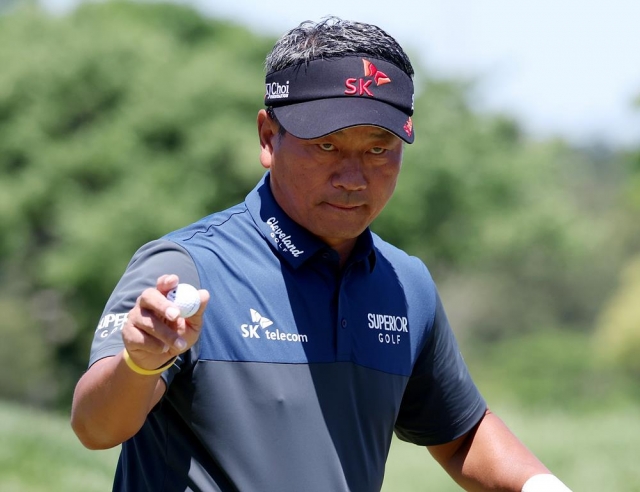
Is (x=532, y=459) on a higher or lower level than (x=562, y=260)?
lower

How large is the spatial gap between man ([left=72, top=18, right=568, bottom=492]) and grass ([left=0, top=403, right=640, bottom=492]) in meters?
4.90

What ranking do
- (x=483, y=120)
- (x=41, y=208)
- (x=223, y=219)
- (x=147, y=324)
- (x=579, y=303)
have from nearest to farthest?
(x=147, y=324) → (x=223, y=219) → (x=41, y=208) → (x=483, y=120) → (x=579, y=303)

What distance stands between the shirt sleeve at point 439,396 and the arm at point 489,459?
0.05 m

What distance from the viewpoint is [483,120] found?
115 feet

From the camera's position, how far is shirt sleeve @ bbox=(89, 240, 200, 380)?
2355 mm

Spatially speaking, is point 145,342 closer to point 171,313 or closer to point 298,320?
point 171,313

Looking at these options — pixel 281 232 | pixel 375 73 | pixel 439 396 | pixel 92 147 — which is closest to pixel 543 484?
pixel 439 396

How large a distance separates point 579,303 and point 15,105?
3390 centimetres

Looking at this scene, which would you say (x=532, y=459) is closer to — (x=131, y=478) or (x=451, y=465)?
(x=451, y=465)

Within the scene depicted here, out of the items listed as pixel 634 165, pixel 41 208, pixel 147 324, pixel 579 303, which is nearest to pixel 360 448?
pixel 147 324

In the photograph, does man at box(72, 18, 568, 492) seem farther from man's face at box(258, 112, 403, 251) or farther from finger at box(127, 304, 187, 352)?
finger at box(127, 304, 187, 352)

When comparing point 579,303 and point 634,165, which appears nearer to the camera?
point 634,165

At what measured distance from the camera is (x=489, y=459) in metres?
3.13

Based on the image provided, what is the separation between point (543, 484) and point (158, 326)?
53.5 inches
